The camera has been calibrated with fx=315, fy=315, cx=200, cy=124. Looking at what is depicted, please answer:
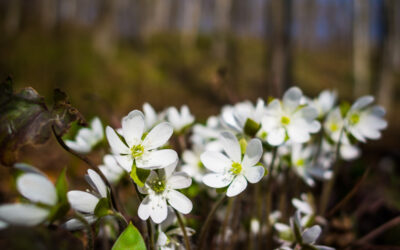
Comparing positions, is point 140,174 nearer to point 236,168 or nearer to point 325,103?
point 236,168

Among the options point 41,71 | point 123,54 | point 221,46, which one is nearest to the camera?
point 41,71

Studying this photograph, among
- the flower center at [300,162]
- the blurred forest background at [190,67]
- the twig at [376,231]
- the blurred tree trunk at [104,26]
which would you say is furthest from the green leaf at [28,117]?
the blurred tree trunk at [104,26]

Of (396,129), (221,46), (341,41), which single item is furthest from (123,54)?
(341,41)

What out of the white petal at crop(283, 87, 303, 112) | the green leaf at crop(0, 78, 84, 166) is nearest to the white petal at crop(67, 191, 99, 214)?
the green leaf at crop(0, 78, 84, 166)

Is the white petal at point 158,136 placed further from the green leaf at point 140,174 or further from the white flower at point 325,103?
the white flower at point 325,103

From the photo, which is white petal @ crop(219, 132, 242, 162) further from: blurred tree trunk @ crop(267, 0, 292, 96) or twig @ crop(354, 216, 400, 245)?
blurred tree trunk @ crop(267, 0, 292, 96)

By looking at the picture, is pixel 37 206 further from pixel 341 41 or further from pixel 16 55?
pixel 341 41

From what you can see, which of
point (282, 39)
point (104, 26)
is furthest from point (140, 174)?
point (104, 26)
